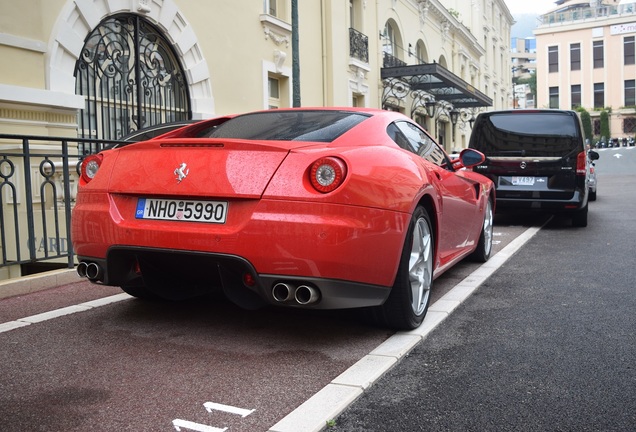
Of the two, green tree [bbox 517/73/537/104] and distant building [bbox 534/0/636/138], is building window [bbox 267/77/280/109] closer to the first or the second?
distant building [bbox 534/0/636/138]

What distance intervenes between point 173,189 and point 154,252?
13.9 inches

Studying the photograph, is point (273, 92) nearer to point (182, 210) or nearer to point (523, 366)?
point (182, 210)

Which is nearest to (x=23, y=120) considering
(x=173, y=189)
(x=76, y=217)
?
(x=76, y=217)

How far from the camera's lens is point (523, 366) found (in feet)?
10.8

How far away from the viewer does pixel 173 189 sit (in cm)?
352

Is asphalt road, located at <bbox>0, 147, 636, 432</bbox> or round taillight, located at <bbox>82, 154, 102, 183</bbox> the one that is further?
round taillight, located at <bbox>82, 154, 102, 183</bbox>

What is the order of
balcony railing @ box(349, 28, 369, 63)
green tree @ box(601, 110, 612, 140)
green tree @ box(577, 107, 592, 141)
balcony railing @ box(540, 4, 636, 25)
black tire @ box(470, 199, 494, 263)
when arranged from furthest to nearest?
balcony railing @ box(540, 4, 636, 25) < green tree @ box(601, 110, 612, 140) < green tree @ box(577, 107, 592, 141) < balcony railing @ box(349, 28, 369, 63) < black tire @ box(470, 199, 494, 263)

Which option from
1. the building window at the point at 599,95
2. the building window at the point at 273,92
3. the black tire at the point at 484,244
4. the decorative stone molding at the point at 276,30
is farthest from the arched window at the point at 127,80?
the building window at the point at 599,95

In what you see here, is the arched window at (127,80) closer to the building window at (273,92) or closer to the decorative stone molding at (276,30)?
the decorative stone molding at (276,30)

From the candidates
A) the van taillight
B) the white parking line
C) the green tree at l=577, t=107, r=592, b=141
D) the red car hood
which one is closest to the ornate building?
the white parking line

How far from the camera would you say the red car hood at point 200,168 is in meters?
3.39

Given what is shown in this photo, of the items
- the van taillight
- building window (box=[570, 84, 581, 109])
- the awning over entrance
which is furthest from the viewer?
building window (box=[570, 84, 581, 109])

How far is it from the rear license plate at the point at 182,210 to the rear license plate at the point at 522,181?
731 cm

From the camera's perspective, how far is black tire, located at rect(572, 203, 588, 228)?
9.80 metres
